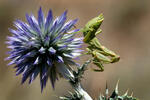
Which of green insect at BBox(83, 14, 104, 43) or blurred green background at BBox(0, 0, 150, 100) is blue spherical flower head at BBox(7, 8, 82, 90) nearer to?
green insect at BBox(83, 14, 104, 43)

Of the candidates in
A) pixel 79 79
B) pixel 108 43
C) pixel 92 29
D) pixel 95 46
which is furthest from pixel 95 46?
pixel 108 43

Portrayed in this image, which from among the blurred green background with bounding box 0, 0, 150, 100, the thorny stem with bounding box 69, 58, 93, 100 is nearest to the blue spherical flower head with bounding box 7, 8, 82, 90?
the thorny stem with bounding box 69, 58, 93, 100

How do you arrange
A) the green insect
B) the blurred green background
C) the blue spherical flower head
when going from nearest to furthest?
1. the blue spherical flower head
2. the green insect
3. the blurred green background

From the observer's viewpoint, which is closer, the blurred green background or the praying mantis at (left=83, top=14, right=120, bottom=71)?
the praying mantis at (left=83, top=14, right=120, bottom=71)

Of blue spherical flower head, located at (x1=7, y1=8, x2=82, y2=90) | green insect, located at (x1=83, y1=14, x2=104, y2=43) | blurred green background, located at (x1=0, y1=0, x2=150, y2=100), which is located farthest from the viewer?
blurred green background, located at (x1=0, y1=0, x2=150, y2=100)

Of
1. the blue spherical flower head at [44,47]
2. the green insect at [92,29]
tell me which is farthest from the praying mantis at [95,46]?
the blue spherical flower head at [44,47]

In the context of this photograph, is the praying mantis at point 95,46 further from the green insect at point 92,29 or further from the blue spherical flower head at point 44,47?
the blue spherical flower head at point 44,47

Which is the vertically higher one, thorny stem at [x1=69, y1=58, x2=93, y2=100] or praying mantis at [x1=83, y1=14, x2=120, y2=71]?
praying mantis at [x1=83, y1=14, x2=120, y2=71]

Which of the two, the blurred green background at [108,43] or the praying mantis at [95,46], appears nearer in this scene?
the praying mantis at [95,46]
